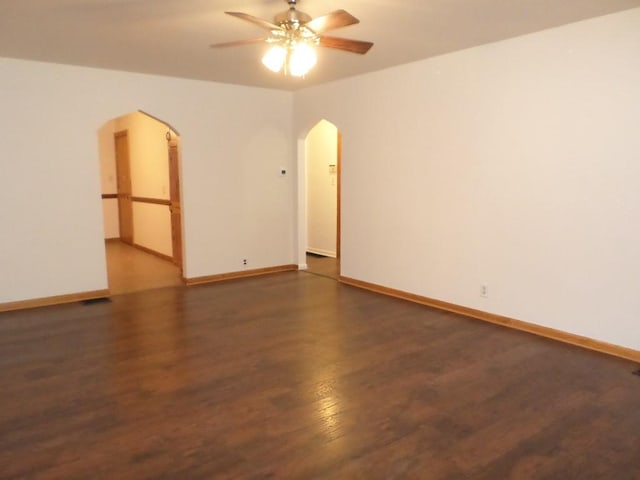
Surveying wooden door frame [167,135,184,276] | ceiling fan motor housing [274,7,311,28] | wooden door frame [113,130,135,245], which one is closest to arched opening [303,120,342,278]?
wooden door frame [167,135,184,276]

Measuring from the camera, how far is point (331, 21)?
278cm

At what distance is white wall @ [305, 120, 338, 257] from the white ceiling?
268cm

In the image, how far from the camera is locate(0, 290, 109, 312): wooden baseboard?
15.9ft

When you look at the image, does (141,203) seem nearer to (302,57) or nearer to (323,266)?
(323,266)

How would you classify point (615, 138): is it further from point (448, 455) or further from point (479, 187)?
point (448, 455)

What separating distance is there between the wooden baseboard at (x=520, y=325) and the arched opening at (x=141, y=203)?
2.91 m

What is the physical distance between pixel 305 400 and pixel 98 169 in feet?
12.5

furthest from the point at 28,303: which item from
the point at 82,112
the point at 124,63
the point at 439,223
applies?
the point at 439,223

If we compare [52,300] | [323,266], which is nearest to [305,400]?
[52,300]

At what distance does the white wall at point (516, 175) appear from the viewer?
3.53 meters

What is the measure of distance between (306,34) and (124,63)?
275 centimetres

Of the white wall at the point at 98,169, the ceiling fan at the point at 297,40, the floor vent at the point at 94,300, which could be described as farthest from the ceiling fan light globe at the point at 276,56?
the floor vent at the point at 94,300

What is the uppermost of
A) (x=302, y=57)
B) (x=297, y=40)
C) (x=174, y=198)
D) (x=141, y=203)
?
(x=297, y=40)

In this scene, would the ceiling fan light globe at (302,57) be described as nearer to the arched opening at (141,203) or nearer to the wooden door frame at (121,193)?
the arched opening at (141,203)
